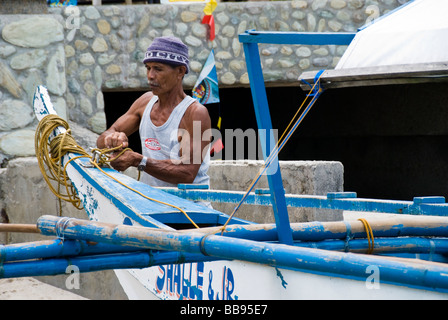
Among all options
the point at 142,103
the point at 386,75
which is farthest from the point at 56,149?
the point at 386,75

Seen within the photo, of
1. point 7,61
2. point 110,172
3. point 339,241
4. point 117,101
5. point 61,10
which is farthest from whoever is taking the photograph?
point 117,101

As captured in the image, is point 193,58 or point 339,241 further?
point 193,58

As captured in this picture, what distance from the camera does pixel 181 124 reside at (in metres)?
4.29

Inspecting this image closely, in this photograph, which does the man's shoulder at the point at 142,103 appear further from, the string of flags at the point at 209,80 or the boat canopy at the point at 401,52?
the string of flags at the point at 209,80

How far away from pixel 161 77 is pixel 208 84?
407 centimetres

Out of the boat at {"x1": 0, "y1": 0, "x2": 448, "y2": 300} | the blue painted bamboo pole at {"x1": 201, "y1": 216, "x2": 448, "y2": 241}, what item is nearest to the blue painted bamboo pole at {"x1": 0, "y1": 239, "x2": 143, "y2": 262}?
the boat at {"x1": 0, "y1": 0, "x2": 448, "y2": 300}

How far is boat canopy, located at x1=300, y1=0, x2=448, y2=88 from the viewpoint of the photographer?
2725 mm

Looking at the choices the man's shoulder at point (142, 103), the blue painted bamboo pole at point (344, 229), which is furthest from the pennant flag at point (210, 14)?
the blue painted bamboo pole at point (344, 229)

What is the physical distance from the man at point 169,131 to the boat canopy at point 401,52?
1.28 metres

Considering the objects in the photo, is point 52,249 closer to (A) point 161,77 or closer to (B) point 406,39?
(B) point 406,39

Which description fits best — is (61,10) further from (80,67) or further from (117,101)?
(117,101)

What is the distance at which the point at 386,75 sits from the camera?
2.77 metres
